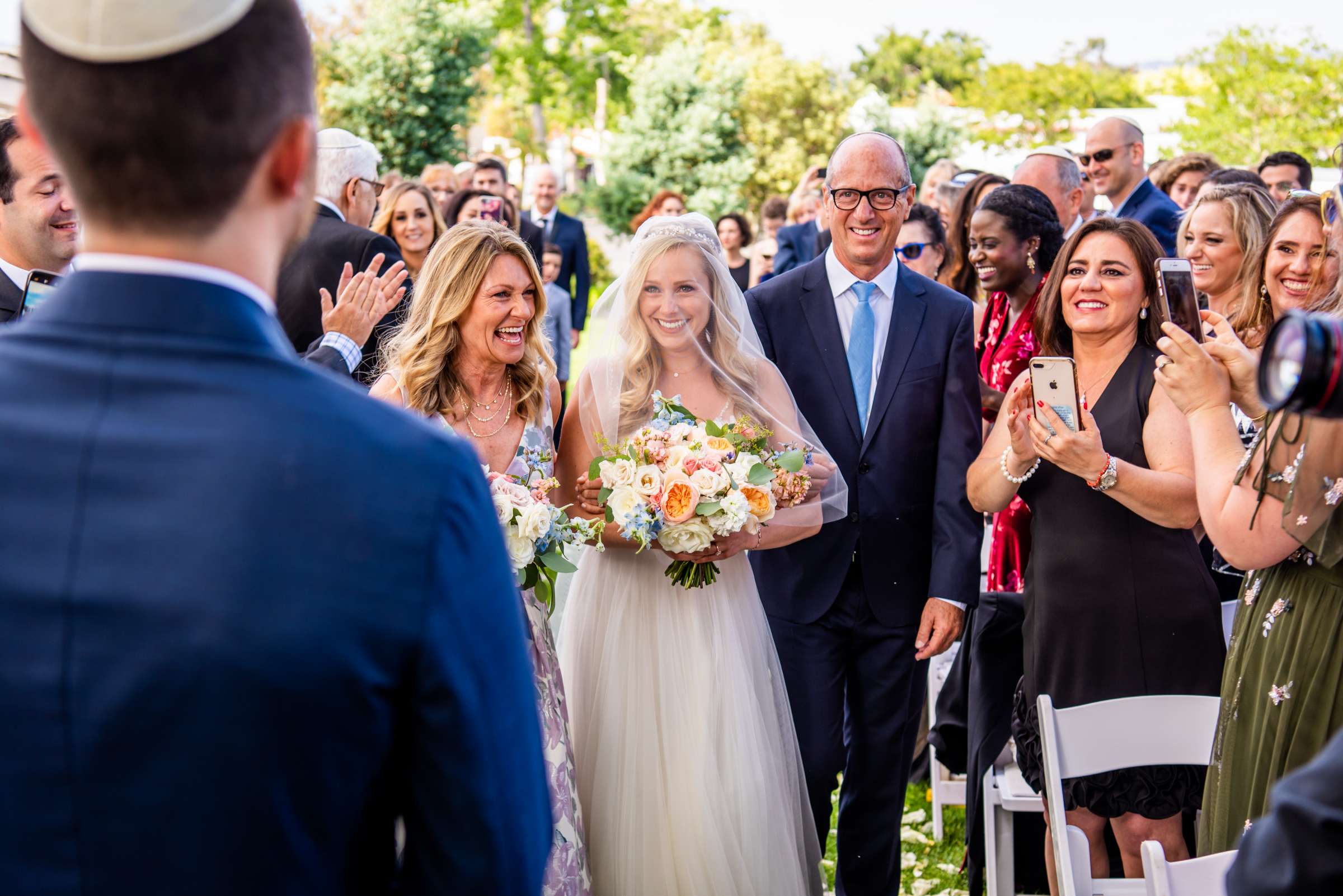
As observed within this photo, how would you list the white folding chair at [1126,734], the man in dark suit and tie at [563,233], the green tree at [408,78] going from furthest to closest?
the green tree at [408,78] → the man in dark suit and tie at [563,233] → the white folding chair at [1126,734]

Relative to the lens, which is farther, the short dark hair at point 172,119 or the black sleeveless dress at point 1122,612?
the black sleeveless dress at point 1122,612

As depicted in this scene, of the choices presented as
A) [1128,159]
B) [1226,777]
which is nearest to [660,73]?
[1128,159]

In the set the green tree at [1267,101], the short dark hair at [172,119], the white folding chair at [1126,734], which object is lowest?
the white folding chair at [1126,734]

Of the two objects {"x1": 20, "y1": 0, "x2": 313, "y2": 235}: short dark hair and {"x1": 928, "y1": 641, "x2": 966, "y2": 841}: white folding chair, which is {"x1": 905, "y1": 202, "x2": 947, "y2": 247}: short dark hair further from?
{"x1": 20, "y1": 0, "x2": 313, "y2": 235}: short dark hair

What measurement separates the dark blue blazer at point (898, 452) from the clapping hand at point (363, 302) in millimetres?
1545

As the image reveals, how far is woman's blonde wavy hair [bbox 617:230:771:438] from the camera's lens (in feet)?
14.1

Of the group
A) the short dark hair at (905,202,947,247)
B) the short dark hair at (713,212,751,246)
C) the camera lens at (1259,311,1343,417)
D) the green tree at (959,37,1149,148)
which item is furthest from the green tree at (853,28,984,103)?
the camera lens at (1259,311,1343,417)

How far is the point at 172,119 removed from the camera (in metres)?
1.14

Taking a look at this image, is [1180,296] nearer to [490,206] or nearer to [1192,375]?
[1192,375]

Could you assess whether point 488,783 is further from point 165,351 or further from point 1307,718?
point 1307,718

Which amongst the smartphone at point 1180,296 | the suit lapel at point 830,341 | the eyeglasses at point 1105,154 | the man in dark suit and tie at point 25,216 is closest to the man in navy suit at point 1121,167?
the eyeglasses at point 1105,154

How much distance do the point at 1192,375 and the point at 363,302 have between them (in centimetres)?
288

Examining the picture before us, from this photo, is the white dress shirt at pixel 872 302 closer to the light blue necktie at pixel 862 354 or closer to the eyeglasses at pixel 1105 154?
the light blue necktie at pixel 862 354

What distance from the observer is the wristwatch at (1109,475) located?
372cm
